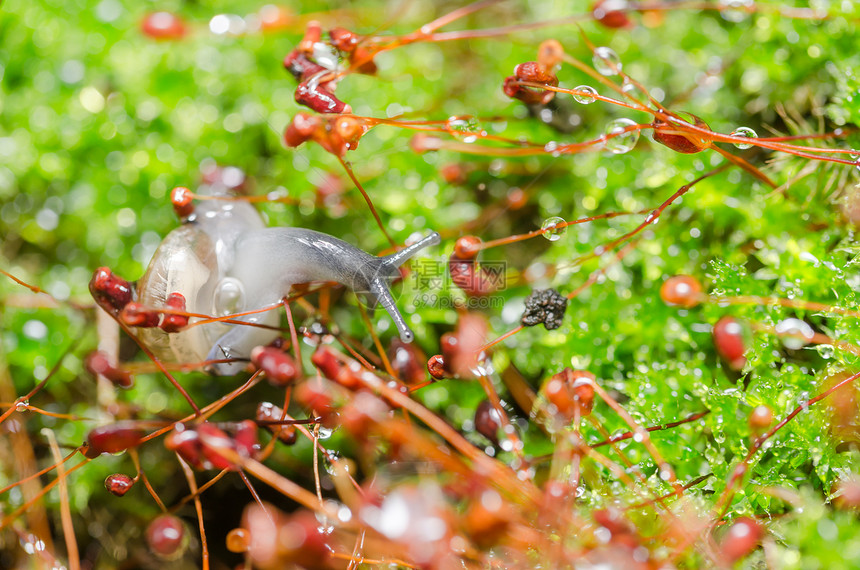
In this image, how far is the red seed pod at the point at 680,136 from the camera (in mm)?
682

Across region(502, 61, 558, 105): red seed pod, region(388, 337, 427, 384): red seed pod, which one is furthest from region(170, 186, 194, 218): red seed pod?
region(502, 61, 558, 105): red seed pod

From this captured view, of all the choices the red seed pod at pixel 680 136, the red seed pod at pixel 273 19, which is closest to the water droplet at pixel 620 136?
the red seed pod at pixel 680 136

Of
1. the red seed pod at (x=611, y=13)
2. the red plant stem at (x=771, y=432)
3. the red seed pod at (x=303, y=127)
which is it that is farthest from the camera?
the red seed pod at (x=611, y=13)

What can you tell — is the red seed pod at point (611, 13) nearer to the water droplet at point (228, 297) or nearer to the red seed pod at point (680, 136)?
the red seed pod at point (680, 136)

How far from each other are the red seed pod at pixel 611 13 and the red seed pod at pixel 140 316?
29.9 inches

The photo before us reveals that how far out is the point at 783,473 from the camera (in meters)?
0.69

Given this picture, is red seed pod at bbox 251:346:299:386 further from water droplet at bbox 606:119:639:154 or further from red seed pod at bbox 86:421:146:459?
water droplet at bbox 606:119:639:154

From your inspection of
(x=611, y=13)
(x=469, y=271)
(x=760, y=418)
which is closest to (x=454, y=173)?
(x=469, y=271)

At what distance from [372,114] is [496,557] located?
2.38 ft

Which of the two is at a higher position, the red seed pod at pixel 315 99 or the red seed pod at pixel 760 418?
the red seed pod at pixel 315 99

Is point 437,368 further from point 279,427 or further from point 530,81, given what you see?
point 530,81

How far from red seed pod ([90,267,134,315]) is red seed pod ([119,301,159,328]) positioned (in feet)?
0.25

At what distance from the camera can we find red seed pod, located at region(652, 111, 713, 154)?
0.68m

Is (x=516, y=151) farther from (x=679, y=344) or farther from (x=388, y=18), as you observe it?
(x=388, y=18)
